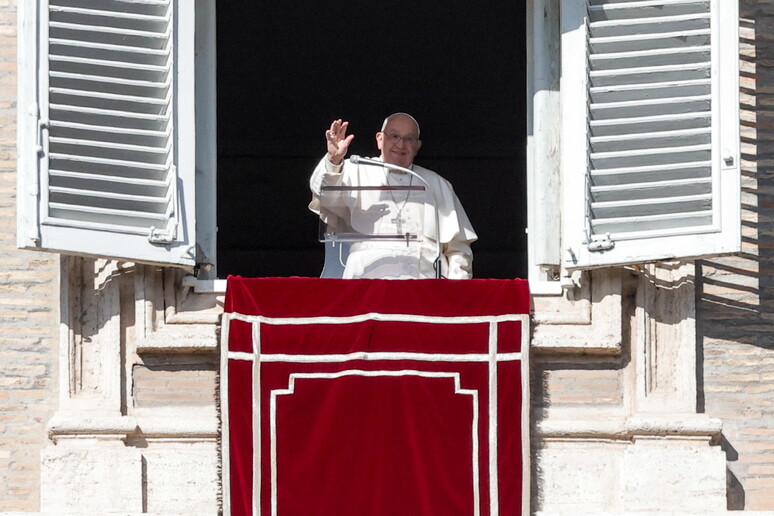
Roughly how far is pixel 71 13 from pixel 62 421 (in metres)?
1.59

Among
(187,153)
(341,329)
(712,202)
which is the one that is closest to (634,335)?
(712,202)

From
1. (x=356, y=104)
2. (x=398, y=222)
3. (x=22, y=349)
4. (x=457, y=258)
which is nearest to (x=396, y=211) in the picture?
(x=398, y=222)

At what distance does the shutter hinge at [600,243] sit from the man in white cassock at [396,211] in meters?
0.78

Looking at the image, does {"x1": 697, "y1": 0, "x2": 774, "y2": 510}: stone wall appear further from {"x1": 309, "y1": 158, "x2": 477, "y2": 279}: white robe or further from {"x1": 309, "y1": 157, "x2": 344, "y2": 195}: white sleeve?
{"x1": 309, "y1": 157, "x2": 344, "y2": 195}: white sleeve

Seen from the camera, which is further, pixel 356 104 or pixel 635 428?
pixel 356 104

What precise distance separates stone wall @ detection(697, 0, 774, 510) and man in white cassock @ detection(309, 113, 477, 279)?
1.06m

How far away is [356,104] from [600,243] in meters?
6.20

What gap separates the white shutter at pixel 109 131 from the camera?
336 inches

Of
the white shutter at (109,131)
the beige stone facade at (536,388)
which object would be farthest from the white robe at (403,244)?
the white shutter at (109,131)

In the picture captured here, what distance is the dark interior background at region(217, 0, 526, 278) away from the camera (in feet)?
45.9

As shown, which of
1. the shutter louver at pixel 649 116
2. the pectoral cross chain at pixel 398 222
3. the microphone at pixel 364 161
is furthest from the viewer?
the pectoral cross chain at pixel 398 222

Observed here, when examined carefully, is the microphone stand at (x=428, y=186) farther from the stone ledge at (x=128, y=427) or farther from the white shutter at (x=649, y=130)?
the stone ledge at (x=128, y=427)

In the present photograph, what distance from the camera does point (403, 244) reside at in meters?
9.17

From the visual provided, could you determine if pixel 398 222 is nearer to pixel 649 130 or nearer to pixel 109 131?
pixel 649 130
